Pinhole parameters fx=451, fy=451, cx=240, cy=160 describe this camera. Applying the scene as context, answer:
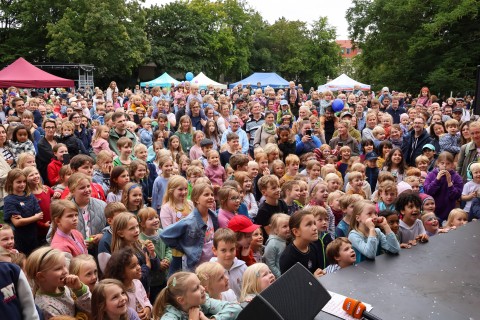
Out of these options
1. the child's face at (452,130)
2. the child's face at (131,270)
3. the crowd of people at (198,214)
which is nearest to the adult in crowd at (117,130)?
the crowd of people at (198,214)

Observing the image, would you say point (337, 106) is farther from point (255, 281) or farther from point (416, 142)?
point (255, 281)

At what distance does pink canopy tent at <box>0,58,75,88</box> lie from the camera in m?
17.8

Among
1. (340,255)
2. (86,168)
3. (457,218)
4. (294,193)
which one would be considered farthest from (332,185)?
(86,168)

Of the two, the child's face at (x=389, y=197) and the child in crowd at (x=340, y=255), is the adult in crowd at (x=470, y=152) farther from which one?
the child in crowd at (x=340, y=255)

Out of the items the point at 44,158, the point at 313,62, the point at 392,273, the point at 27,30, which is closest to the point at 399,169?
the point at 392,273

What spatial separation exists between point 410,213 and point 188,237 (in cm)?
223

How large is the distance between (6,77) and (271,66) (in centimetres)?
4678

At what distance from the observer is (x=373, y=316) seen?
2666 mm

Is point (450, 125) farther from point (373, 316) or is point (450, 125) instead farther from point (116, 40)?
point (116, 40)

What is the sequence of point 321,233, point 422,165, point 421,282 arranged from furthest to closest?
point 422,165, point 321,233, point 421,282

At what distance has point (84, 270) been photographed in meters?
3.16

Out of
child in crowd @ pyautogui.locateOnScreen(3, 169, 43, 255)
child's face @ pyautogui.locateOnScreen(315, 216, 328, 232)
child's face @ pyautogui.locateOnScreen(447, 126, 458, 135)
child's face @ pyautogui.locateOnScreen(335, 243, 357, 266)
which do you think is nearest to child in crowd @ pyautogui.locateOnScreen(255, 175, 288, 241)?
child's face @ pyautogui.locateOnScreen(315, 216, 328, 232)

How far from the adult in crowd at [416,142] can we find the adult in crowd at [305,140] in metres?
1.51

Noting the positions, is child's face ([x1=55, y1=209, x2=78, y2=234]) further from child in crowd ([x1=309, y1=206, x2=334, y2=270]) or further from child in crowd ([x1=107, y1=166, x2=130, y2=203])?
child in crowd ([x1=309, y1=206, x2=334, y2=270])
